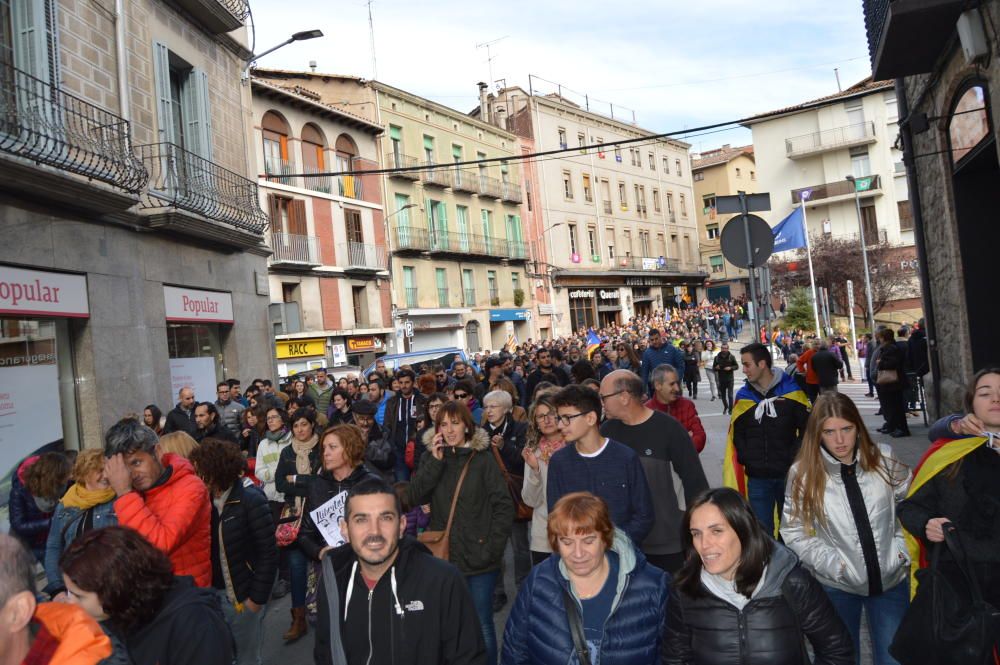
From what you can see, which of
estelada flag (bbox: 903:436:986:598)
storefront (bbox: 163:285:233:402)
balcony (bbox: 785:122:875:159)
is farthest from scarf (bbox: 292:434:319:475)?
balcony (bbox: 785:122:875:159)

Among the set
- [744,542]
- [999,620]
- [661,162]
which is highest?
[661,162]

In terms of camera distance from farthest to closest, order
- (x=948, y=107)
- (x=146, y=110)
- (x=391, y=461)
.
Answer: (x=146, y=110) < (x=948, y=107) < (x=391, y=461)

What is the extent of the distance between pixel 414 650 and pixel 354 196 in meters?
31.5

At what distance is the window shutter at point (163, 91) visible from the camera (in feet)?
44.8

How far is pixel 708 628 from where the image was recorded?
2936 millimetres

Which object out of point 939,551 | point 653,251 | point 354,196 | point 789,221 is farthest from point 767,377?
point 653,251

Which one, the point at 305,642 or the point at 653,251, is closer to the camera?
the point at 305,642

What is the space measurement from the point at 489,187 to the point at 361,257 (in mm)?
11230

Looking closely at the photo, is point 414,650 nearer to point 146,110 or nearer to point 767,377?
point 767,377

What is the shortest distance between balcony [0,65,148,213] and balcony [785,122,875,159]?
4813 cm

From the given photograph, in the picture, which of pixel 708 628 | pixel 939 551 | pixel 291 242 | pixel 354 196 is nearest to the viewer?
pixel 708 628

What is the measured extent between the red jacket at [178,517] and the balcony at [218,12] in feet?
41.7

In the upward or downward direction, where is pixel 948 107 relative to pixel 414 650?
upward

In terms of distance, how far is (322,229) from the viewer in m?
31.3
